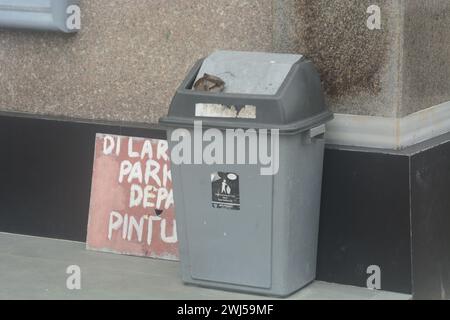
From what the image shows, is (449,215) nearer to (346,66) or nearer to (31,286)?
(346,66)

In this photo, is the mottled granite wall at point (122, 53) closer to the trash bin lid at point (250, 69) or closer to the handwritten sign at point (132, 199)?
the handwritten sign at point (132, 199)

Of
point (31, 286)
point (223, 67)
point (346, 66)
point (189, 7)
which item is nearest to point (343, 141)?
point (346, 66)

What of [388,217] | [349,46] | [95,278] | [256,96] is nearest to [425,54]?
[349,46]

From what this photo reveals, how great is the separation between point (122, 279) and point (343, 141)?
4.41 ft

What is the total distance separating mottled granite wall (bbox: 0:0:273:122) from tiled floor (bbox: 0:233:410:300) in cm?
80

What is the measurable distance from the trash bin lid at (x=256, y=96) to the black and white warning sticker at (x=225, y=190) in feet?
0.89

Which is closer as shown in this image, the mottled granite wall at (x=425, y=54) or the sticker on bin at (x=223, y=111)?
the sticker on bin at (x=223, y=111)

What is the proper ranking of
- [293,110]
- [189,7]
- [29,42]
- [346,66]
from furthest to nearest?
[29,42] → [189,7] → [346,66] → [293,110]

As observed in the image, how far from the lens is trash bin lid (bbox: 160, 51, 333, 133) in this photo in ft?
17.1

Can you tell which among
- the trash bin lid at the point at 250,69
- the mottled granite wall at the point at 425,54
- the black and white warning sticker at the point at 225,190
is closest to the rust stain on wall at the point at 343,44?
the mottled granite wall at the point at 425,54

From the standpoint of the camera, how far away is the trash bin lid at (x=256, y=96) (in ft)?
17.1

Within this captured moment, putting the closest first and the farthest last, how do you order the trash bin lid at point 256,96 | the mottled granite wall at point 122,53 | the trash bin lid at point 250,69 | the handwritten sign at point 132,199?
the trash bin lid at point 256,96, the trash bin lid at point 250,69, the mottled granite wall at point 122,53, the handwritten sign at point 132,199

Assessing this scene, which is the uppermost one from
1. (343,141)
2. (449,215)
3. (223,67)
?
(223,67)

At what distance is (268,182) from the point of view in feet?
17.4
